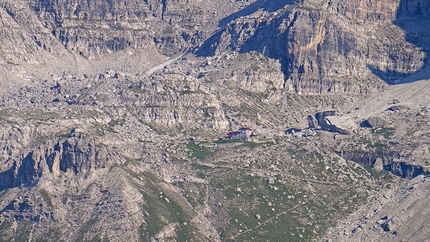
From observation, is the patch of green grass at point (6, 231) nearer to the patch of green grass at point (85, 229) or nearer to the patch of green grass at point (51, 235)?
the patch of green grass at point (51, 235)

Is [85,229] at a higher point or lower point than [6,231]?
higher

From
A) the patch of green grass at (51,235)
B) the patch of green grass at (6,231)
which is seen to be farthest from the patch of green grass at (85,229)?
the patch of green grass at (6,231)

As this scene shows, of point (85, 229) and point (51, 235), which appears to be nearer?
point (51, 235)

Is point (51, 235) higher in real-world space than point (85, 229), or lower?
lower

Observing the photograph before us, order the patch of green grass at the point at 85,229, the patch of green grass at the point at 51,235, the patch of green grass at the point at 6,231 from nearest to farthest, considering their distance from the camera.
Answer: the patch of green grass at the point at 85,229
the patch of green grass at the point at 51,235
the patch of green grass at the point at 6,231

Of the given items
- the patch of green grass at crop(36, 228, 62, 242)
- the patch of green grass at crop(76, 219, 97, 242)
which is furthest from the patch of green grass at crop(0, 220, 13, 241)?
the patch of green grass at crop(76, 219, 97, 242)

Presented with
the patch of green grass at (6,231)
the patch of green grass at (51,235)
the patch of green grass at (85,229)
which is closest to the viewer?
the patch of green grass at (85,229)

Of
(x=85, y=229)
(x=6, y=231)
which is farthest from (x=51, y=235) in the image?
(x=6, y=231)

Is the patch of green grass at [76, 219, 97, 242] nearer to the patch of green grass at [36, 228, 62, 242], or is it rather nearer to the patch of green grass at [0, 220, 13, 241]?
the patch of green grass at [36, 228, 62, 242]

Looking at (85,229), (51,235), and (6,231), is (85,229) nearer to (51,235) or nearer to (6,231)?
→ (51,235)

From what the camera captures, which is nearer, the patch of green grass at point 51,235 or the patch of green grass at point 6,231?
the patch of green grass at point 51,235

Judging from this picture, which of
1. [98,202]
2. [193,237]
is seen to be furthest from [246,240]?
[98,202]

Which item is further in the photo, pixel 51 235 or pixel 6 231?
pixel 6 231
